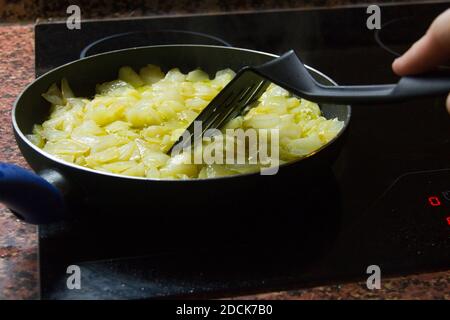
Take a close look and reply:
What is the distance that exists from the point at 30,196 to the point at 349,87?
362 millimetres

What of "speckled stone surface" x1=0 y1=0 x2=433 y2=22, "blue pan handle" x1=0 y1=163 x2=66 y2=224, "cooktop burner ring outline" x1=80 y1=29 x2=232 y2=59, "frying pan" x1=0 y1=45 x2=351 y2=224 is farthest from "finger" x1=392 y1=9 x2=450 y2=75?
"speckled stone surface" x1=0 y1=0 x2=433 y2=22

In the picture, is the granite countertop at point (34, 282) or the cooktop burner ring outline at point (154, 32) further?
the cooktop burner ring outline at point (154, 32)

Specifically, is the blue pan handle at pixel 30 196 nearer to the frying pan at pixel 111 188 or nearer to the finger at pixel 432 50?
the frying pan at pixel 111 188

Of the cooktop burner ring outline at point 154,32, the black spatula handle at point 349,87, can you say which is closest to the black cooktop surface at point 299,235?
the black spatula handle at point 349,87

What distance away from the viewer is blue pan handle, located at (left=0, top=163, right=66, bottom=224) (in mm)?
682

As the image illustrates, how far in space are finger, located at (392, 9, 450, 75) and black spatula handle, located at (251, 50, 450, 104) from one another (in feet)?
0.04

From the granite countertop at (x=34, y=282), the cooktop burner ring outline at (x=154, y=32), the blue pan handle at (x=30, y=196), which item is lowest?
the granite countertop at (x=34, y=282)

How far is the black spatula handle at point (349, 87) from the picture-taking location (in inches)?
26.5

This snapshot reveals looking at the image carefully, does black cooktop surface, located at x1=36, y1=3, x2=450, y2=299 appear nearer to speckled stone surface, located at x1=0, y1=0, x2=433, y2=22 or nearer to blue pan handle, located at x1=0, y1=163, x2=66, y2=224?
blue pan handle, located at x1=0, y1=163, x2=66, y2=224

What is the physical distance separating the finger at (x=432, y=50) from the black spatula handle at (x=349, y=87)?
0.04ft

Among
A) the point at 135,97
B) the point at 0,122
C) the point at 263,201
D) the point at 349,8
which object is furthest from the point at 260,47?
the point at 263,201

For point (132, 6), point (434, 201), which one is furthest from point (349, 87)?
point (132, 6)

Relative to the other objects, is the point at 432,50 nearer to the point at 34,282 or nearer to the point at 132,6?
the point at 34,282

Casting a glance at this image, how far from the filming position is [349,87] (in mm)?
733
